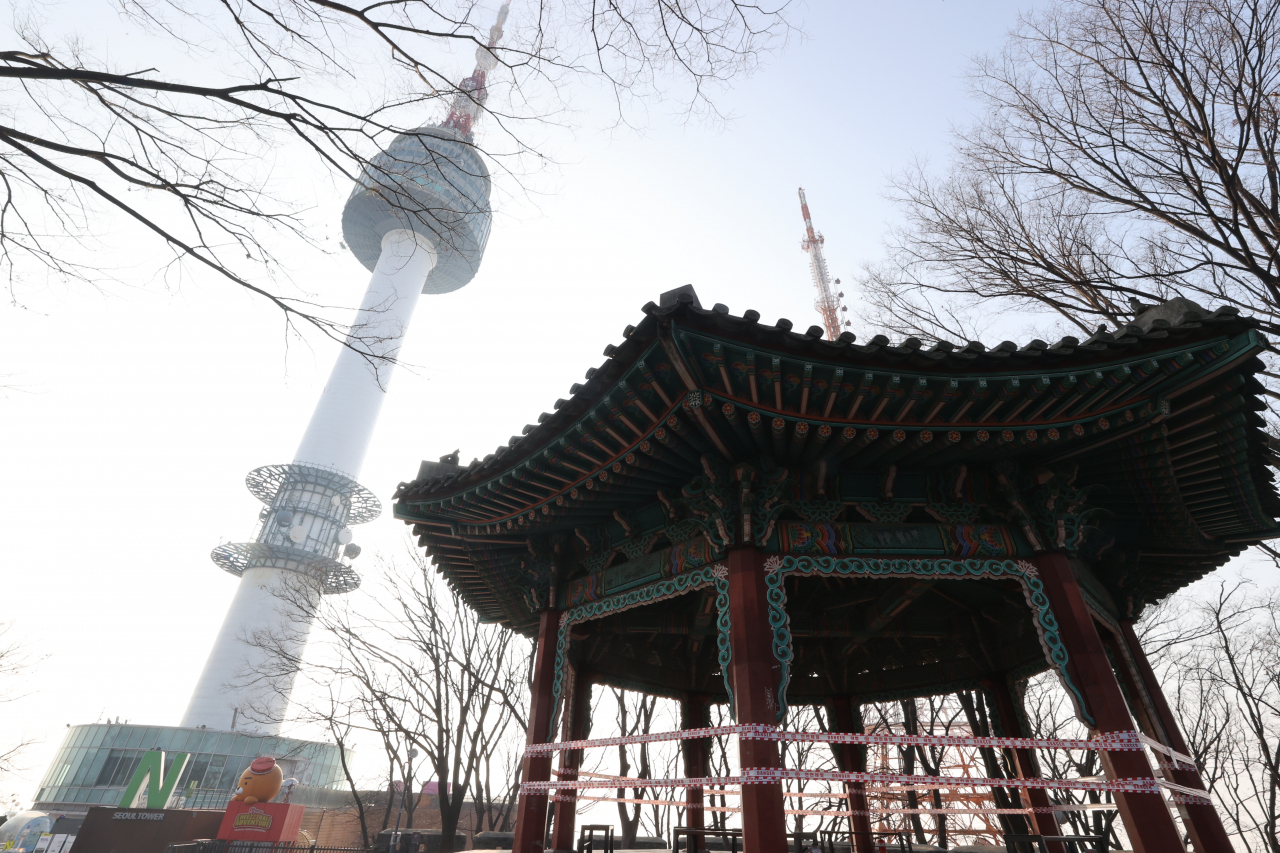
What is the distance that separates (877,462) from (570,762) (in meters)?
4.94

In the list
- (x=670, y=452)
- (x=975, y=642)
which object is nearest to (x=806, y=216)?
(x=975, y=642)

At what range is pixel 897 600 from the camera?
8.10 meters

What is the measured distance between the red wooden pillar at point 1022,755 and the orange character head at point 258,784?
17.2m

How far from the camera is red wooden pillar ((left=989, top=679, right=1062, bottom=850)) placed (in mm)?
8391

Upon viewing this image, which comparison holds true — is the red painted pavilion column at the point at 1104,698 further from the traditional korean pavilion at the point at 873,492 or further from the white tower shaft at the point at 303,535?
the white tower shaft at the point at 303,535

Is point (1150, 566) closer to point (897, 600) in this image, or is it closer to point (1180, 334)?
point (897, 600)

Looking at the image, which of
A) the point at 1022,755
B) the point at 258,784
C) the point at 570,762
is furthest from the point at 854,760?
the point at 258,784

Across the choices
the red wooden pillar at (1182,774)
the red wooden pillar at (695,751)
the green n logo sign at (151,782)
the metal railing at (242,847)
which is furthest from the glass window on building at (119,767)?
the red wooden pillar at (1182,774)

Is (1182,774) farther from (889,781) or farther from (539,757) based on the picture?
(539,757)

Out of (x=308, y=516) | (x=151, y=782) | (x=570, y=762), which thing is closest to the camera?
(x=570, y=762)

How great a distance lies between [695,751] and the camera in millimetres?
9969

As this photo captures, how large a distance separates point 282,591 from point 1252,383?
50.7 meters

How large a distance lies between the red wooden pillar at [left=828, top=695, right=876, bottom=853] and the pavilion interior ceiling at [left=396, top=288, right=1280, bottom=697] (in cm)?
320

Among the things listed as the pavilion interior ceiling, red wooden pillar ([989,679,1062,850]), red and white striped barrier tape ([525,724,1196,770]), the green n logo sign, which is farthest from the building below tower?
red and white striped barrier tape ([525,724,1196,770])
